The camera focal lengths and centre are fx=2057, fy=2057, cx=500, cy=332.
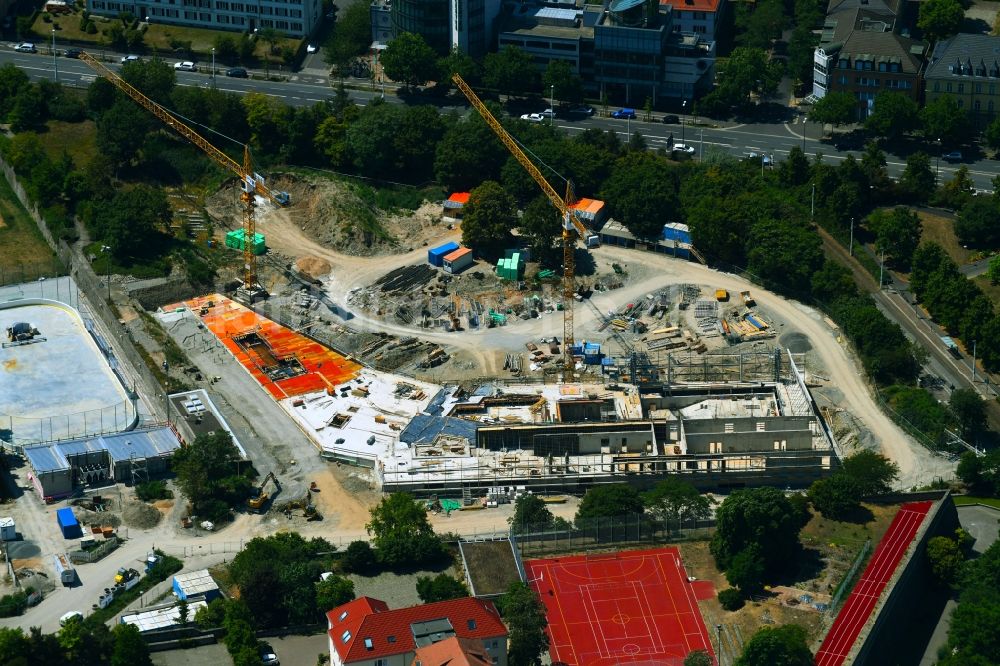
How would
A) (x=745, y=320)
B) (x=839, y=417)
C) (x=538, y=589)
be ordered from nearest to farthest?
1. (x=538, y=589)
2. (x=839, y=417)
3. (x=745, y=320)

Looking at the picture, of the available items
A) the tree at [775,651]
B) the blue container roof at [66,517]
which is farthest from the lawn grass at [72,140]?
the tree at [775,651]

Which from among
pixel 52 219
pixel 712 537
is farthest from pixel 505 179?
pixel 712 537

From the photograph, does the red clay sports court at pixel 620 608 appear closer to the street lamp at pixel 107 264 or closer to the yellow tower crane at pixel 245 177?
the yellow tower crane at pixel 245 177

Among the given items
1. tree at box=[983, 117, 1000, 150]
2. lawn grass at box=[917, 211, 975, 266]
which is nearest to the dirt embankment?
lawn grass at box=[917, 211, 975, 266]

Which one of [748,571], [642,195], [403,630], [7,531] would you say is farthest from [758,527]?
[642,195]

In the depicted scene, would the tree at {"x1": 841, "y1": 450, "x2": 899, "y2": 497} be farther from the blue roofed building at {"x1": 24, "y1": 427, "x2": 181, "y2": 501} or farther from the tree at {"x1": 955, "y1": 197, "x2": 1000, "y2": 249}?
the blue roofed building at {"x1": 24, "y1": 427, "x2": 181, "y2": 501}

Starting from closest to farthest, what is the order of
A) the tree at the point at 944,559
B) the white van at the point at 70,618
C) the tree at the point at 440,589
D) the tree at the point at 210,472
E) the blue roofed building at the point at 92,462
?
the white van at the point at 70,618 < the tree at the point at 440,589 < the tree at the point at 944,559 < the tree at the point at 210,472 < the blue roofed building at the point at 92,462

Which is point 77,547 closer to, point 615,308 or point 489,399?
point 489,399

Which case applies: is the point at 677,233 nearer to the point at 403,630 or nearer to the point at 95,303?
the point at 95,303
